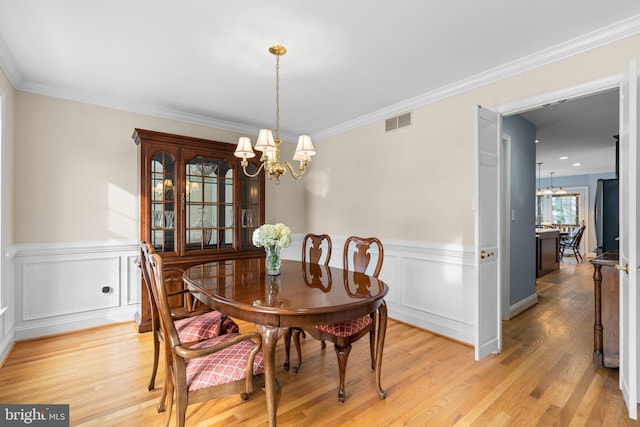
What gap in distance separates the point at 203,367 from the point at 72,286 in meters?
2.60

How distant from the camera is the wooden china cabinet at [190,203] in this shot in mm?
3291

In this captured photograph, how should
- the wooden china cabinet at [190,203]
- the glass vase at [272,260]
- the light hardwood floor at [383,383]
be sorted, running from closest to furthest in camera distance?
the light hardwood floor at [383,383]
the glass vase at [272,260]
the wooden china cabinet at [190,203]

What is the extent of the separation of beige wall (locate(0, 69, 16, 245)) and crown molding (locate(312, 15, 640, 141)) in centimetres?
357

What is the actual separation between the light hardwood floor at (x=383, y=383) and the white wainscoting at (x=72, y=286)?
0.63ft

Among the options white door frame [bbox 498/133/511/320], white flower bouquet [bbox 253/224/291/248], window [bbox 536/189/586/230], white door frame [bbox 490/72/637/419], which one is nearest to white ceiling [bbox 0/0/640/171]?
white door frame [bbox 490/72/637/419]

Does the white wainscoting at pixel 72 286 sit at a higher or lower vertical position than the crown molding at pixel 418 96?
lower

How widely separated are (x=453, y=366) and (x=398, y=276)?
1.26m

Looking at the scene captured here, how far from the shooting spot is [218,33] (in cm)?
222

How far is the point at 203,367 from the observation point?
1575 mm

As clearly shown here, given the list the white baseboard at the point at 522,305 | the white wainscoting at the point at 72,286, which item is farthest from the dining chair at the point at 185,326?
the white baseboard at the point at 522,305

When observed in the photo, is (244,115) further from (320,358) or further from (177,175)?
(320,358)

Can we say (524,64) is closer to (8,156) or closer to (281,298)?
(281,298)

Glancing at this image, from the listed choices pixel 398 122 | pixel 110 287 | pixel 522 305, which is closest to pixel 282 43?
pixel 398 122

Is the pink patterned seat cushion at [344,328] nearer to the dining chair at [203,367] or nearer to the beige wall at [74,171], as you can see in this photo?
the dining chair at [203,367]
